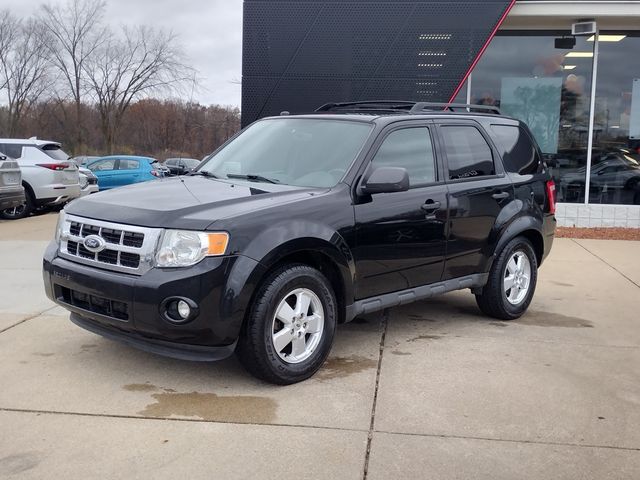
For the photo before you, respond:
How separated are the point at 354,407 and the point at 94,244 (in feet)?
6.23

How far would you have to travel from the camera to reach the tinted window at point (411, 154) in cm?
502

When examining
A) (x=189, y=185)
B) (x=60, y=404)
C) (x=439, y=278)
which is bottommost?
(x=60, y=404)

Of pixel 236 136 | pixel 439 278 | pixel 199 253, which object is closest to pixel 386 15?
pixel 236 136

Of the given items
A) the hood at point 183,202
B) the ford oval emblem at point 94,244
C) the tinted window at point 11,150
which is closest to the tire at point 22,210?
the tinted window at point 11,150

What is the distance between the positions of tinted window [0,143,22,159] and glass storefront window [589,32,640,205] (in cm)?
1168

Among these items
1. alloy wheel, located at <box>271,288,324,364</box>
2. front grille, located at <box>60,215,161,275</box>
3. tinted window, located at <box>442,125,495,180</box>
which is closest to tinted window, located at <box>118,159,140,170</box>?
tinted window, located at <box>442,125,495,180</box>

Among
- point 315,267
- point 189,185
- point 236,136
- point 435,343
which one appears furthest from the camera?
point 236,136

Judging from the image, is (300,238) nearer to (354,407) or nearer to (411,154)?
(354,407)

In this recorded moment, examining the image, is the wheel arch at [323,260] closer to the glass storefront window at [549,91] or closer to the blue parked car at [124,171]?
the glass storefront window at [549,91]

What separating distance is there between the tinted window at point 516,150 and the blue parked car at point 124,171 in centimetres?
1429

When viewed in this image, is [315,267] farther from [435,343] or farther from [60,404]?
[60,404]

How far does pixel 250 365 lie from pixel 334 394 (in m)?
0.56

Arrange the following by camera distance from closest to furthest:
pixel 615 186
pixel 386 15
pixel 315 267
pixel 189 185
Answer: pixel 315 267 → pixel 189 185 → pixel 386 15 → pixel 615 186

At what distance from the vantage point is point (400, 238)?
4898mm
